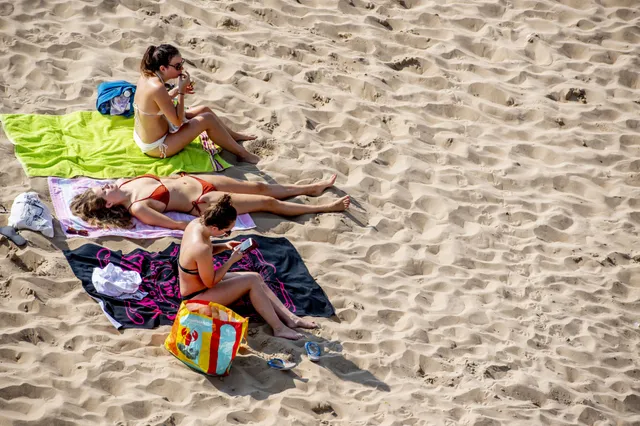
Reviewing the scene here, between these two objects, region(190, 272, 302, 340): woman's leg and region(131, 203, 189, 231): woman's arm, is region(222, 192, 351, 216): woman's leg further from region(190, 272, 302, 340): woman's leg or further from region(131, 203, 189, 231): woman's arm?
region(190, 272, 302, 340): woman's leg

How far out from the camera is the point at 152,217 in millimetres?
6504

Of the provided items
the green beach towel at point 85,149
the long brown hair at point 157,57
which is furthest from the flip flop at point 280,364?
the long brown hair at point 157,57

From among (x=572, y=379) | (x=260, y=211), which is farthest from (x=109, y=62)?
(x=572, y=379)

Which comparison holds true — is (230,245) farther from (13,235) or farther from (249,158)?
(249,158)

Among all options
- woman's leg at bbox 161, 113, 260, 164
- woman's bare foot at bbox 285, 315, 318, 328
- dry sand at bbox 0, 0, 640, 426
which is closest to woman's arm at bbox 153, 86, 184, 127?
woman's leg at bbox 161, 113, 260, 164

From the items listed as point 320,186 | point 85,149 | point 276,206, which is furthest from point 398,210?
point 85,149

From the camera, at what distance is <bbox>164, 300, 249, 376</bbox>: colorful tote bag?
5.28 meters

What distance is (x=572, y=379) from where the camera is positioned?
6.04 m

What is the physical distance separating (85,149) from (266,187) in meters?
1.64

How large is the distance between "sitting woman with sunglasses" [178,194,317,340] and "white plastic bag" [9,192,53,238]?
48.2 inches

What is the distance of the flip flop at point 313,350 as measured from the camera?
565cm

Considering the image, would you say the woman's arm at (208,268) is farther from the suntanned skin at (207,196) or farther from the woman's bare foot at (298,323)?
the suntanned skin at (207,196)

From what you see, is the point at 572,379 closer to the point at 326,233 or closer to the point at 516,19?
the point at 326,233

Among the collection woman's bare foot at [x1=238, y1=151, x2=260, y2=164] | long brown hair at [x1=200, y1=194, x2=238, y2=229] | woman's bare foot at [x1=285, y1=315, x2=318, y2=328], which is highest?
long brown hair at [x1=200, y1=194, x2=238, y2=229]
